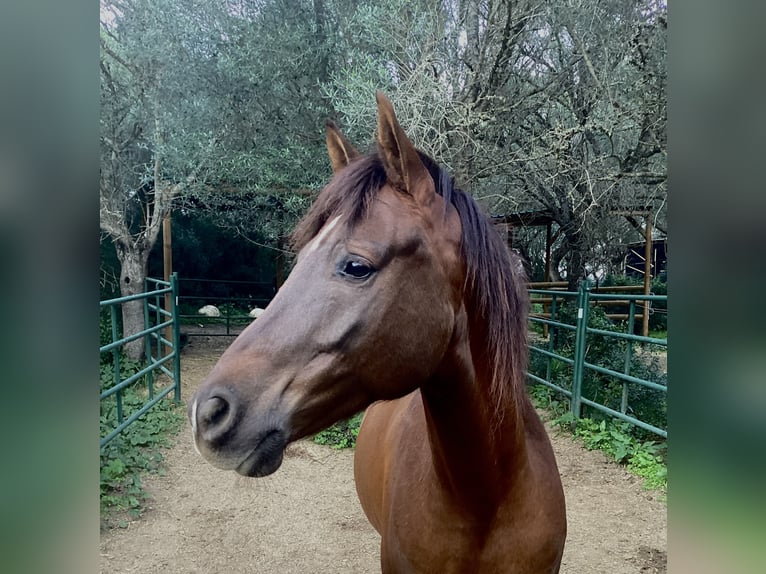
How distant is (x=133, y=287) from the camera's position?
6.60m

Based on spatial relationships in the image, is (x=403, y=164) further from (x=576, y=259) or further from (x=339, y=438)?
(x=576, y=259)

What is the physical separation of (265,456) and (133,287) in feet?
21.6

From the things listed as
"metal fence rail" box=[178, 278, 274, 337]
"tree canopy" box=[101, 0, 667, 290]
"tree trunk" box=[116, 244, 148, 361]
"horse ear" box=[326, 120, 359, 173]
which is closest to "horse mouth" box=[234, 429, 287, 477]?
"horse ear" box=[326, 120, 359, 173]

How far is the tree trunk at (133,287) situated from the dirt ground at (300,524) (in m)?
2.63

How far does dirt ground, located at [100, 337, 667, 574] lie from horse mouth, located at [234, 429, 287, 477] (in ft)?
8.14

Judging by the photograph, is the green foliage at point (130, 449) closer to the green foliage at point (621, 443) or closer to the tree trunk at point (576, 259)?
the green foliage at point (621, 443)

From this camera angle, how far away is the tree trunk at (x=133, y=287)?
21.3ft

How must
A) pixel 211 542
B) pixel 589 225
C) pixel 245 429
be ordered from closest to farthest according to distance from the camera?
pixel 245 429
pixel 211 542
pixel 589 225

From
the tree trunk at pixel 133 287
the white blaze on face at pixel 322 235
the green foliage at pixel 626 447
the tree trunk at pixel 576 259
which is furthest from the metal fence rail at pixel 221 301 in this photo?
the white blaze on face at pixel 322 235

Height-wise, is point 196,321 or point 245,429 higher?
point 245,429
